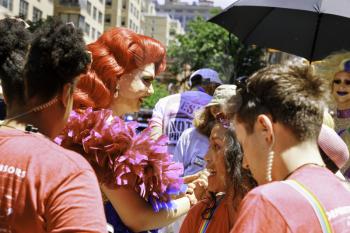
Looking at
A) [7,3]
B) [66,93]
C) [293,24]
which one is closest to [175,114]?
[293,24]

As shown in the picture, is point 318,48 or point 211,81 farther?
point 211,81

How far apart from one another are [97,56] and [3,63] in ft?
3.79

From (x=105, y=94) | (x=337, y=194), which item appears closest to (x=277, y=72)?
(x=337, y=194)

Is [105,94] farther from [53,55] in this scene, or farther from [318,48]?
[318,48]

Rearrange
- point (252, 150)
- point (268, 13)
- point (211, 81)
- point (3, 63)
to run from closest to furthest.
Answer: point (252, 150)
point (3, 63)
point (268, 13)
point (211, 81)

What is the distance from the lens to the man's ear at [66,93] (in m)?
2.03

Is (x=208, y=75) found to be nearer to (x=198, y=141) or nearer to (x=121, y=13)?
(x=198, y=141)

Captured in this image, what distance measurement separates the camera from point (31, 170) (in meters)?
1.80

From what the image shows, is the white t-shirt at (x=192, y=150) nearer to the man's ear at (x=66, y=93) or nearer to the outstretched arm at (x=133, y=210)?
the outstretched arm at (x=133, y=210)

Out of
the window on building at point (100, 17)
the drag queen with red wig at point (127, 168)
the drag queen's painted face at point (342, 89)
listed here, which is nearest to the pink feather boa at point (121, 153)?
the drag queen with red wig at point (127, 168)

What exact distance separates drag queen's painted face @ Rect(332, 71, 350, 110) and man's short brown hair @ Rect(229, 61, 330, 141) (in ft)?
8.98

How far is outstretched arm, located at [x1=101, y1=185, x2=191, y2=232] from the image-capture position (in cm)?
257

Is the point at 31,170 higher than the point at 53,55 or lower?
lower

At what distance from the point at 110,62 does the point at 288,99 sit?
1589 mm
